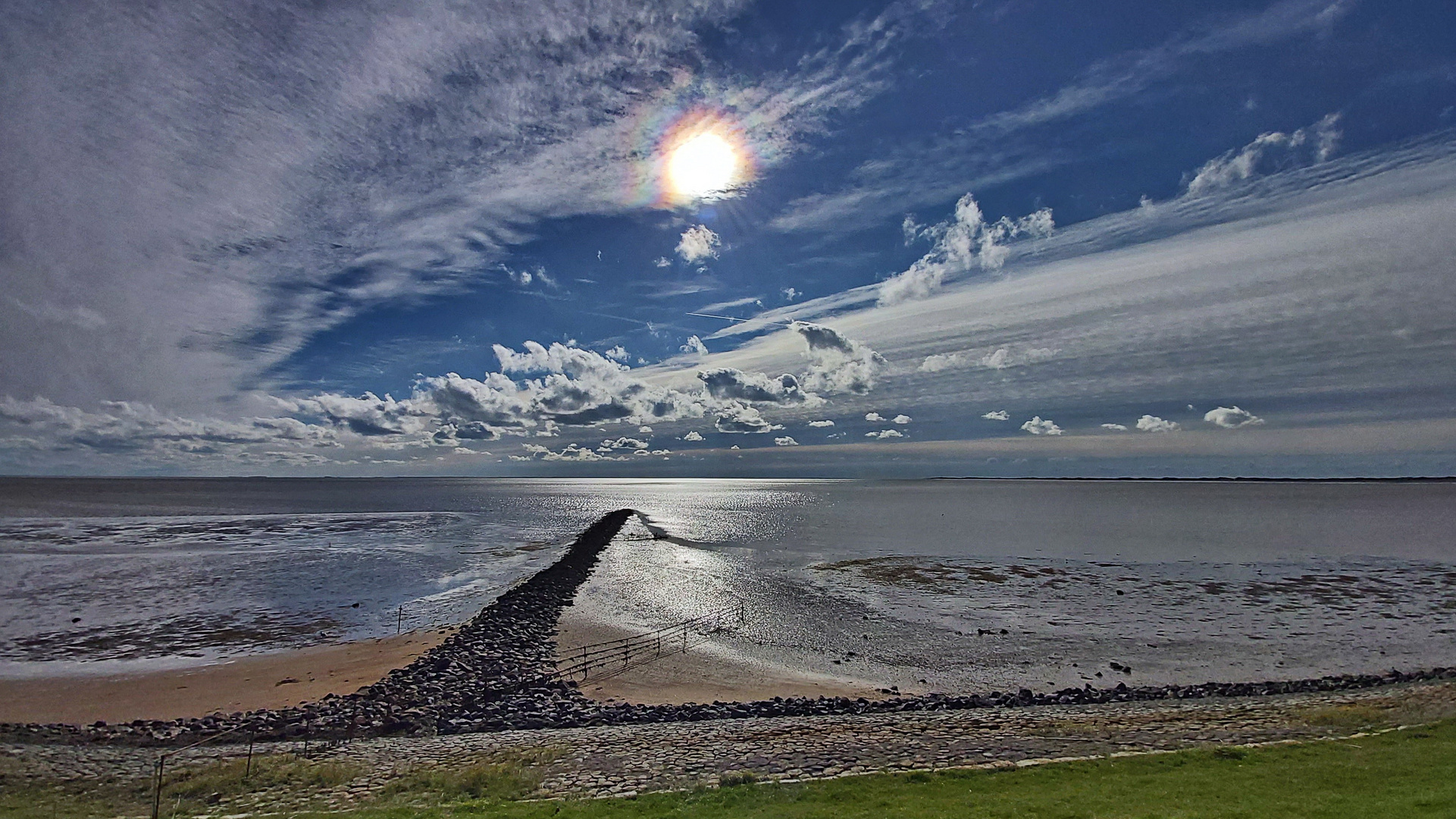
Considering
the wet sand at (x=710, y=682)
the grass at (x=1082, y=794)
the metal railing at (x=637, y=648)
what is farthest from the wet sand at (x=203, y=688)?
the wet sand at (x=710, y=682)

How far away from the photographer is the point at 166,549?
76.8 meters

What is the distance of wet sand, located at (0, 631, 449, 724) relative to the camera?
24.7 meters

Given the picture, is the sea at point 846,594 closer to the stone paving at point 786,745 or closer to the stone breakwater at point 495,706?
the stone breakwater at point 495,706

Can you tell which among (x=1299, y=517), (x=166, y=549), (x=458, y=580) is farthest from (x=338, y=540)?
(x=1299, y=517)

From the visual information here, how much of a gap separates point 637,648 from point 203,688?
59.3ft

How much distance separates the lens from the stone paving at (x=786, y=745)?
16.7m

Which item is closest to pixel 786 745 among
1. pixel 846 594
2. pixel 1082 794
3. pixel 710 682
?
pixel 1082 794

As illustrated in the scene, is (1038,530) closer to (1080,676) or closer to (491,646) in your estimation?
(1080,676)

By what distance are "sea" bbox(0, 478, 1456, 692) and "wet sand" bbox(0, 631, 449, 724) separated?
241 cm

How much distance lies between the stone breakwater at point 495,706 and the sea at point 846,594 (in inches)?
87.4

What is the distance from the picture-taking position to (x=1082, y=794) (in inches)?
549

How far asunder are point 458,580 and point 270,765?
40.3m

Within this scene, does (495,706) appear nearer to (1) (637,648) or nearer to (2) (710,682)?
(2) (710,682)

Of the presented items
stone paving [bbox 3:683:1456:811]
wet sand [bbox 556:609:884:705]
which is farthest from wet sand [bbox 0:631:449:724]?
wet sand [bbox 556:609:884:705]
